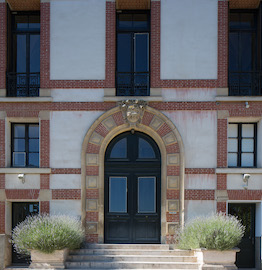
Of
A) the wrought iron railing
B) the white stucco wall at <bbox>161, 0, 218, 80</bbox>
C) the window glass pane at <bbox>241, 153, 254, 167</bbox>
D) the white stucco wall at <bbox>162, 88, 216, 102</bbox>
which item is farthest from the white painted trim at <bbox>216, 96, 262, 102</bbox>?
the wrought iron railing

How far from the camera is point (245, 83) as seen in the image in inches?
560

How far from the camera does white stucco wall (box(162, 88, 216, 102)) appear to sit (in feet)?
45.2

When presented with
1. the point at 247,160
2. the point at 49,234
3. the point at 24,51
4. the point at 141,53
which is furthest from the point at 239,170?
the point at 24,51

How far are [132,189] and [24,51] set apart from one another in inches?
244

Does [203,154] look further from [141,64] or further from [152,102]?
[141,64]

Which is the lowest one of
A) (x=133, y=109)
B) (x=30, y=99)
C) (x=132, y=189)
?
(x=132, y=189)

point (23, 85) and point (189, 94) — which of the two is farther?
point (23, 85)

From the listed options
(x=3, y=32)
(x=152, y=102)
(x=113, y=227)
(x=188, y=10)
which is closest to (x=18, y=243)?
(x=113, y=227)

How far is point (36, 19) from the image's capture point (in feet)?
48.5

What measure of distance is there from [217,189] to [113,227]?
12.1ft

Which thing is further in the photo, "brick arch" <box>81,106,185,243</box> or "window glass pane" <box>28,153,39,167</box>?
"window glass pane" <box>28,153,39,167</box>

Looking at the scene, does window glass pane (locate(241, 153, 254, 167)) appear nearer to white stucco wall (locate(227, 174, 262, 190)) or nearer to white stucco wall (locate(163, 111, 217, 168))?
white stucco wall (locate(227, 174, 262, 190))

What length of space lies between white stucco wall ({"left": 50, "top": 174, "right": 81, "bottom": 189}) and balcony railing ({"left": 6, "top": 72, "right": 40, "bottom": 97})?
297 cm

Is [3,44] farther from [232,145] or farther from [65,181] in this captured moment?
[232,145]
